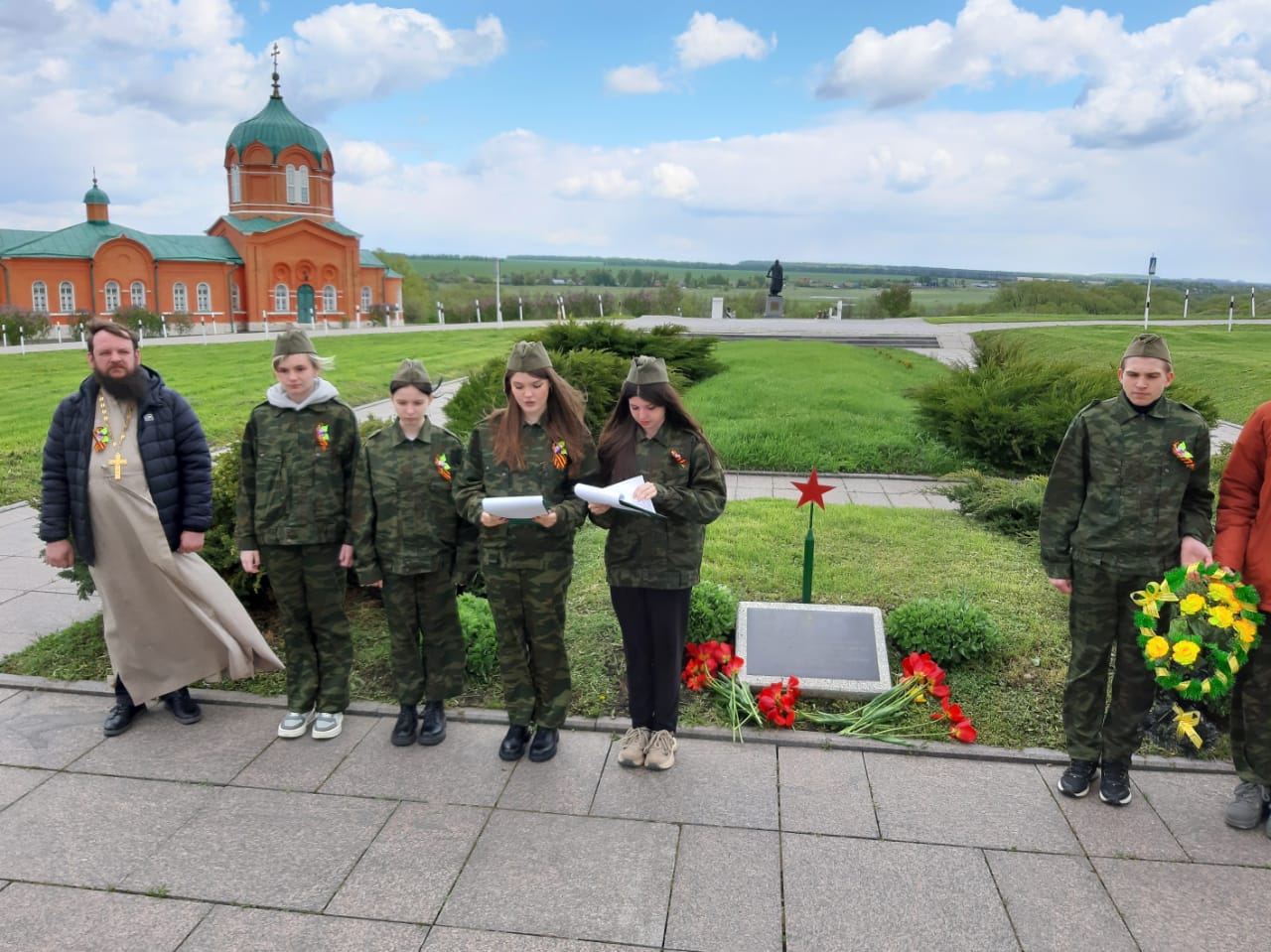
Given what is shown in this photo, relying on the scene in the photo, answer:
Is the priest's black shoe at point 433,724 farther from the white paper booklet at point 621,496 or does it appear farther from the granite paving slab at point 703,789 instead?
the white paper booklet at point 621,496

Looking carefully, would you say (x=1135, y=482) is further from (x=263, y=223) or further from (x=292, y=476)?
(x=263, y=223)

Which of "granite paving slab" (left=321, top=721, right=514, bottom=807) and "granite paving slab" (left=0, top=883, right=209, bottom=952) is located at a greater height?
"granite paving slab" (left=321, top=721, right=514, bottom=807)

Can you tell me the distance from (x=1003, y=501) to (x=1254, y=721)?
462 centimetres

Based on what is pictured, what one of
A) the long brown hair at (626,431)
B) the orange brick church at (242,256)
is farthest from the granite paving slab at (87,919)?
the orange brick church at (242,256)

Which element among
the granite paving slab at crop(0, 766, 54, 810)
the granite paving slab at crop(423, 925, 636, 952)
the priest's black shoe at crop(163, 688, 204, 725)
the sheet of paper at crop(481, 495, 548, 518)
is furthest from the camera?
the priest's black shoe at crop(163, 688, 204, 725)

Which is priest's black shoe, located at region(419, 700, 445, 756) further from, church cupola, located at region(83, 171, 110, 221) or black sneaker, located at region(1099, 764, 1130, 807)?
church cupola, located at region(83, 171, 110, 221)

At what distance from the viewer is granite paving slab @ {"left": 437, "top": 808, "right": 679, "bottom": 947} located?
3270 millimetres

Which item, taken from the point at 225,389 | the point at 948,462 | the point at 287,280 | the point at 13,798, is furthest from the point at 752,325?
the point at 13,798

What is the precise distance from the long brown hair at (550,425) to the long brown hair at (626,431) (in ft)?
0.37

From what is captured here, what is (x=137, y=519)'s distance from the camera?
4.59 metres

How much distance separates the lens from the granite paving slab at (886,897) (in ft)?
10.5

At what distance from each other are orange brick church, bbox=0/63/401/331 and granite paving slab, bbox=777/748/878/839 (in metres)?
47.1

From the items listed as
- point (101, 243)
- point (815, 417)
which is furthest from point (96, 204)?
point (815, 417)

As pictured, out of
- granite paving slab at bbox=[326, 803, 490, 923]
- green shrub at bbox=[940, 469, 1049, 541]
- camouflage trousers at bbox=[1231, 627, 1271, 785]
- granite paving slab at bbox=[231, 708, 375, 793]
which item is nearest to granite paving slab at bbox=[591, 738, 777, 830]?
granite paving slab at bbox=[326, 803, 490, 923]
